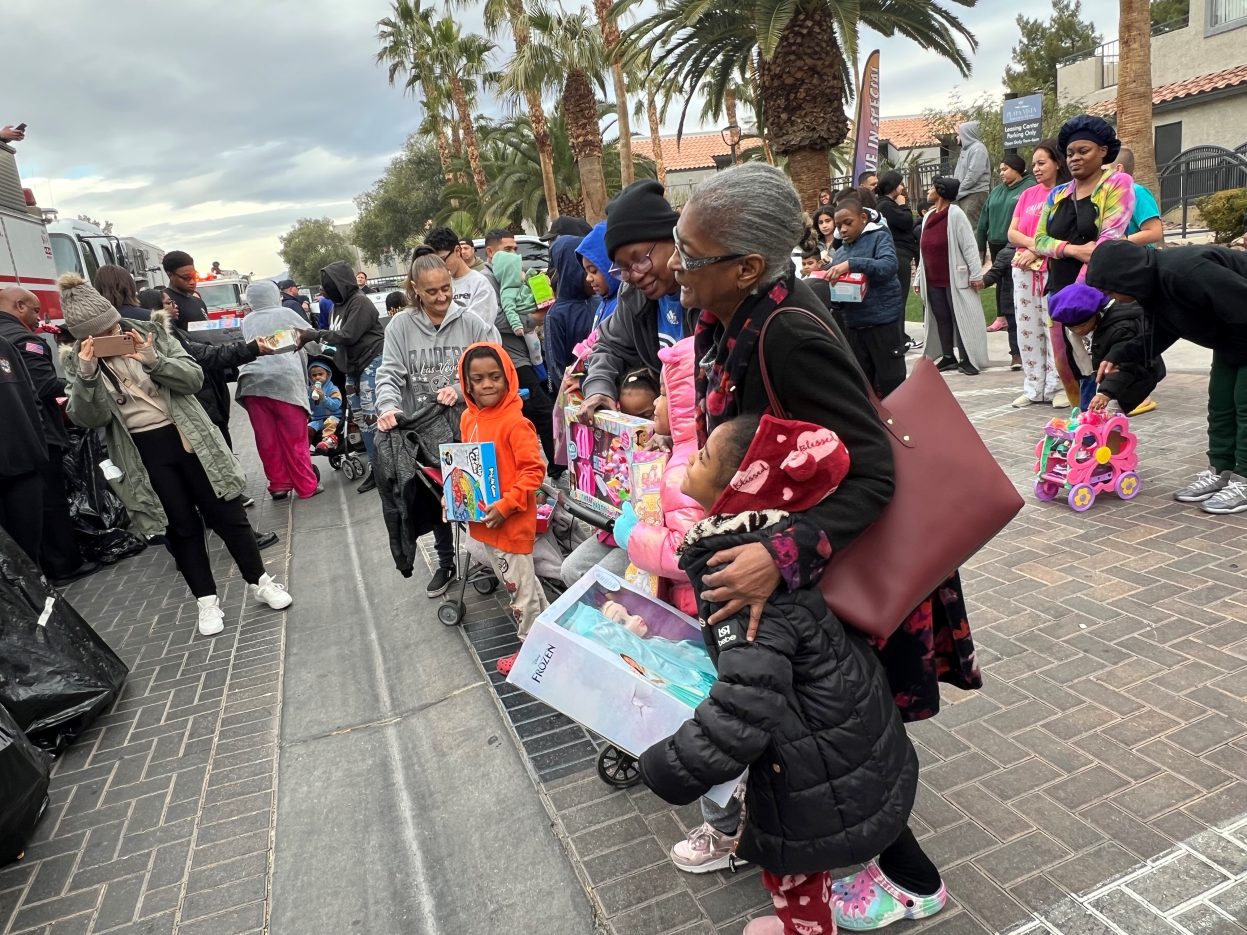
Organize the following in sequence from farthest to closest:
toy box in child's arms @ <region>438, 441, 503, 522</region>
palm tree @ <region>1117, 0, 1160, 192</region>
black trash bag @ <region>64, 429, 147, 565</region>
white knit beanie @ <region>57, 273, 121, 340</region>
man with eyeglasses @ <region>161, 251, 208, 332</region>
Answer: palm tree @ <region>1117, 0, 1160, 192</region> < man with eyeglasses @ <region>161, 251, 208, 332</region> < black trash bag @ <region>64, 429, 147, 565</region> < white knit beanie @ <region>57, 273, 121, 340</region> < toy box in child's arms @ <region>438, 441, 503, 522</region>

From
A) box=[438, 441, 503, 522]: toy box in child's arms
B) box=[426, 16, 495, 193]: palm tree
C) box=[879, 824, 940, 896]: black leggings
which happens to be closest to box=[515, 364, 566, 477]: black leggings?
box=[438, 441, 503, 522]: toy box in child's arms

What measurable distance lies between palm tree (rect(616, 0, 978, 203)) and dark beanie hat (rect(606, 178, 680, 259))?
9.64 m

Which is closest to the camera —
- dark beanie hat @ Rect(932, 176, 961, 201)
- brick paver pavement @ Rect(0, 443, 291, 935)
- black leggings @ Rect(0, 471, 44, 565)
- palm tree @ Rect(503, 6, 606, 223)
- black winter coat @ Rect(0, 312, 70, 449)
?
brick paver pavement @ Rect(0, 443, 291, 935)

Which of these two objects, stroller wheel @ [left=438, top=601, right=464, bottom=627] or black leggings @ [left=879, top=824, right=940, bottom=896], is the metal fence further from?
black leggings @ [left=879, top=824, right=940, bottom=896]

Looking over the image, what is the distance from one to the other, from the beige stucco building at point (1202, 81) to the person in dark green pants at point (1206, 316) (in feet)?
68.1

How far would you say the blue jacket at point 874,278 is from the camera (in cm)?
645

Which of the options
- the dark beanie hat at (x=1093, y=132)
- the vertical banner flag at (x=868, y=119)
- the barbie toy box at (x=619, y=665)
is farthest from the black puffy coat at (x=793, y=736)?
the vertical banner flag at (x=868, y=119)

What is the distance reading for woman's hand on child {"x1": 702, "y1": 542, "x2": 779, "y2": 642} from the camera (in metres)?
1.65

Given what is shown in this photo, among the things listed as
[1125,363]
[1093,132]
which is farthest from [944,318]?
[1125,363]

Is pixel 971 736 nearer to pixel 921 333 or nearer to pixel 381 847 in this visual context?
pixel 381 847

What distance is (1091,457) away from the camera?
4.84m

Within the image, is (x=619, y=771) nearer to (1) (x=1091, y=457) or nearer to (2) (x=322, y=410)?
(1) (x=1091, y=457)

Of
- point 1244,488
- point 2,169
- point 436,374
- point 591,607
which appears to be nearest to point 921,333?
point 1244,488

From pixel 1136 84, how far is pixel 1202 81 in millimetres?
15792
